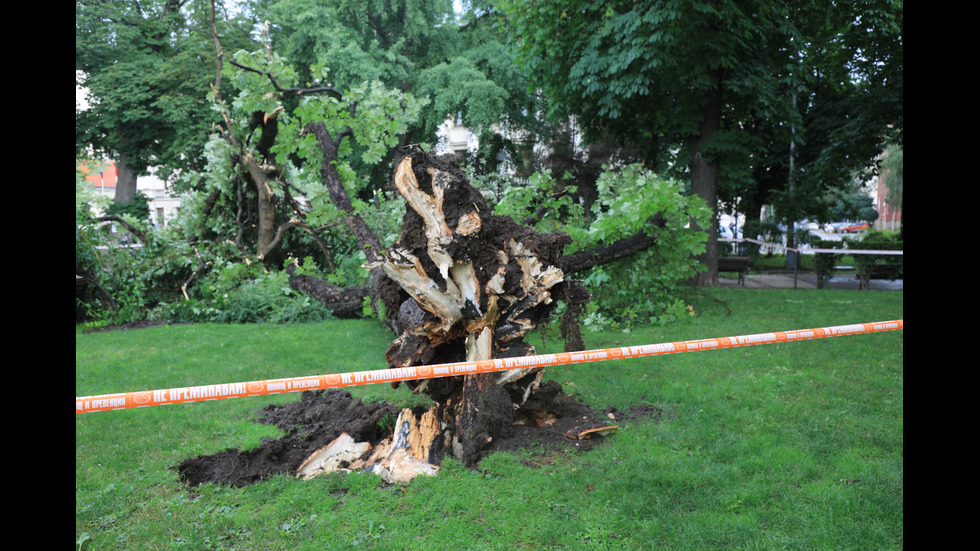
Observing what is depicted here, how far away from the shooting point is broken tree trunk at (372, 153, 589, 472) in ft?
12.2

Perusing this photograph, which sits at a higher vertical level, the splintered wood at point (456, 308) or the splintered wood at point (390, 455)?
the splintered wood at point (456, 308)

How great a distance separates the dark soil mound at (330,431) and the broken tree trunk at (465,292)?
0.79 ft

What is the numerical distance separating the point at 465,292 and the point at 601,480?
4.65 ft

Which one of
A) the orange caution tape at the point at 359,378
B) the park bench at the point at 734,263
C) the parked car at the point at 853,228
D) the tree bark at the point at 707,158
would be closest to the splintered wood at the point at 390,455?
the orange caution tape at the point at 359,378

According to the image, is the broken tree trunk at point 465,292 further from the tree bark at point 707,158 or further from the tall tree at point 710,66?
the tree bark at point 707,158

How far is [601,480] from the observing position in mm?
3420

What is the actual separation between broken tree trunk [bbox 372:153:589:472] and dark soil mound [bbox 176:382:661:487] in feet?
0.79

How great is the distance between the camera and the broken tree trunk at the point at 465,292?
3.73 m

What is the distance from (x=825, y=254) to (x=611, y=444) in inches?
461

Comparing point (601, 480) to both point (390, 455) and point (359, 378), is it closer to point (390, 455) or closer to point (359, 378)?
point (390, 455)

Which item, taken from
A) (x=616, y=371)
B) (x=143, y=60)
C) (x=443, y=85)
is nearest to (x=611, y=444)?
(x=616, y=371)

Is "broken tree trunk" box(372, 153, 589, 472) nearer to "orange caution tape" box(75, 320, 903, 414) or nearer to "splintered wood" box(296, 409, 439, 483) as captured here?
"splintered wood" box(296, 409, 439, 483)

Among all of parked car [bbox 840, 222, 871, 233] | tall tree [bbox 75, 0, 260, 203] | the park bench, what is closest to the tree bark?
the park bench

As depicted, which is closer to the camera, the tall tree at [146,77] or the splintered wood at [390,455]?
the splintered wood at [390,455]
